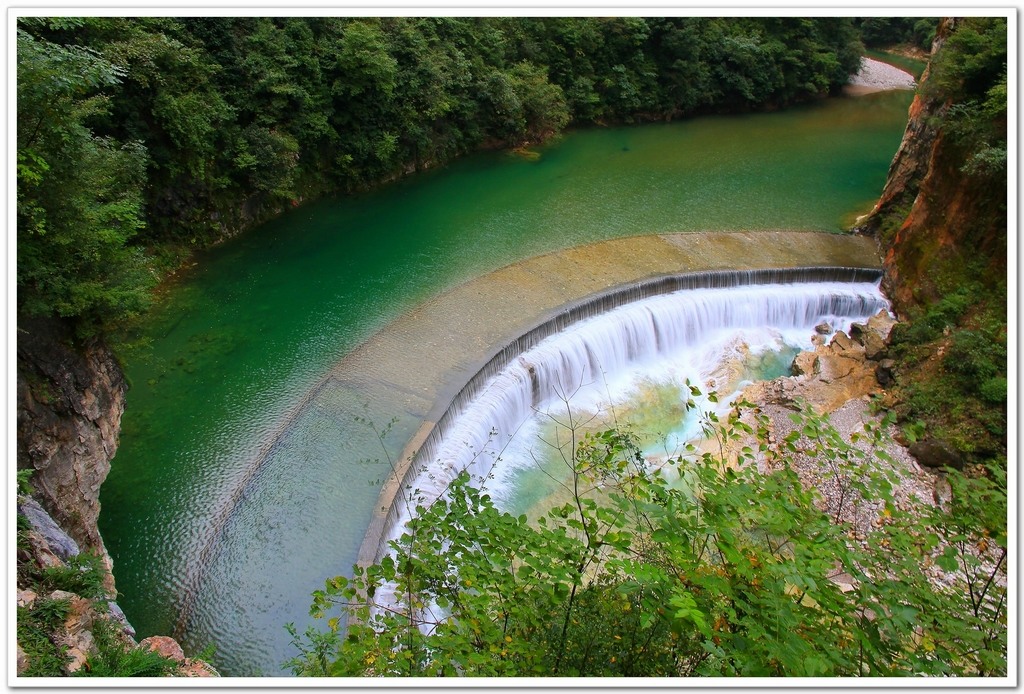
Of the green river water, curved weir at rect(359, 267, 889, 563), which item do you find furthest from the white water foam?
→ the green river water

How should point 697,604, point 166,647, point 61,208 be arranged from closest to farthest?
point 697,604, point 166,647, point 61,208

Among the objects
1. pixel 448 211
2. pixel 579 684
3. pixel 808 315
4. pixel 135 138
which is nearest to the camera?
pixel 579 684

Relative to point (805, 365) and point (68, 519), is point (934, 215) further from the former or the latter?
point (68, 519)

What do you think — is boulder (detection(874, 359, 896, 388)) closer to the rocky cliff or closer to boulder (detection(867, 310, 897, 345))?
boulder (detection(867, 310, 897, 345))

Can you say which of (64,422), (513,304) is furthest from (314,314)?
(64,422)

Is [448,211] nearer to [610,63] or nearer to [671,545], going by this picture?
[610,63]

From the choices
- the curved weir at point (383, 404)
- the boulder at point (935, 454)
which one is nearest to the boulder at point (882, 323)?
→ the curved weir at point (383, 404)

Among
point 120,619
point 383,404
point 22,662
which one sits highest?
point 22,662

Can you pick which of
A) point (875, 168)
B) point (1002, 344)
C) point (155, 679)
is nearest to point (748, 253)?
point (1002, 344)

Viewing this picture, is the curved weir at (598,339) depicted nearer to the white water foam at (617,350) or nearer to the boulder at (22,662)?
the white water foam at (617,350)
